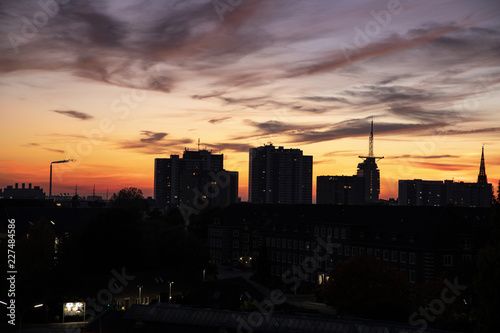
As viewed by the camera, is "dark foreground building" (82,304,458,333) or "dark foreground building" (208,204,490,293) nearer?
"dark foreground building" (82,304,458,333)

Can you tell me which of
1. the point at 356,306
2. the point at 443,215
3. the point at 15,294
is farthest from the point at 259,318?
the point at 443,215

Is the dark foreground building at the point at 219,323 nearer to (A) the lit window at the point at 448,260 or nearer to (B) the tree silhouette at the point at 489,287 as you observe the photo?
(B) the tree silhouette at the point at 489,287

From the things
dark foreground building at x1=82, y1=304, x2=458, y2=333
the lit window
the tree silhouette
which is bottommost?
dark foreground building at x1=82, y1=304, x2=458, y2=333

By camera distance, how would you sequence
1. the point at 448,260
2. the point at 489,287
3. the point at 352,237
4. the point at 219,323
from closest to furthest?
1. the point at 489,287
2. the point at 219,323
3. the point at 448,260
4. the point at 352,237

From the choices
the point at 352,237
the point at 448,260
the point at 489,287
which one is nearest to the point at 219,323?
the point at 489,287

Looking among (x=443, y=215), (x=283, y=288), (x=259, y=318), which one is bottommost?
(x=283, y=288)

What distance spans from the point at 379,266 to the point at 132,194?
454 ft

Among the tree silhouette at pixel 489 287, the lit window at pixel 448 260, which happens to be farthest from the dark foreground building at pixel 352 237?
the tree silhouette at pixel 489 287

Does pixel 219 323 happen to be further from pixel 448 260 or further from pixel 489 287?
pixel 448 260

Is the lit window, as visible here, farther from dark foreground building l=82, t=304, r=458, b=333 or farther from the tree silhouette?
the tree silhouette

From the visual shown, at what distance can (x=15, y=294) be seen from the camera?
74.1m

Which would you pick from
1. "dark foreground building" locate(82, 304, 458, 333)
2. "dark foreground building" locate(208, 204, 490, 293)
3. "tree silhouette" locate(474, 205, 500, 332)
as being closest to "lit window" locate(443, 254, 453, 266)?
"dark foreground building" locate(208, 204, 490, 293)

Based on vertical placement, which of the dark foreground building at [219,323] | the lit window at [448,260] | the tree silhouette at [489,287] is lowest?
the dark foreground building at [219,323]

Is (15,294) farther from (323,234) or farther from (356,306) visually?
(323,234)
